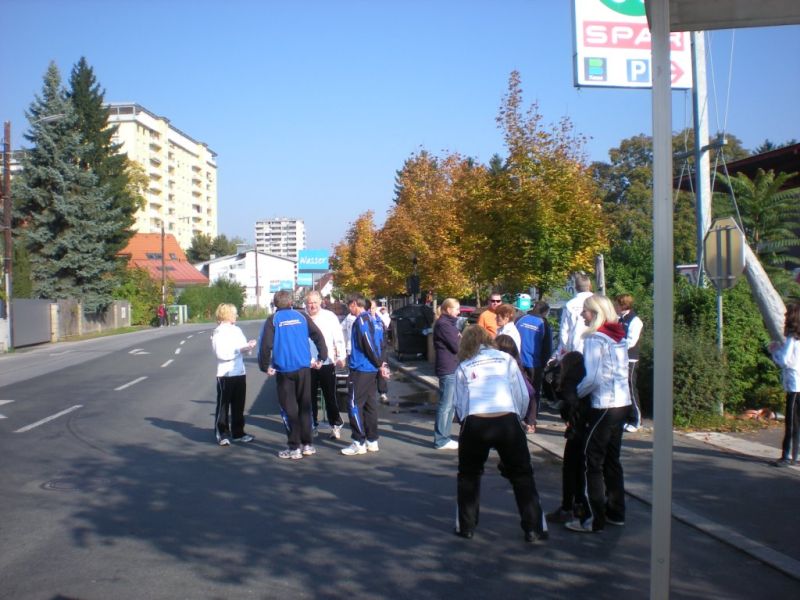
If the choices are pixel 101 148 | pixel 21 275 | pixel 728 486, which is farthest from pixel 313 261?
pixel 728 486

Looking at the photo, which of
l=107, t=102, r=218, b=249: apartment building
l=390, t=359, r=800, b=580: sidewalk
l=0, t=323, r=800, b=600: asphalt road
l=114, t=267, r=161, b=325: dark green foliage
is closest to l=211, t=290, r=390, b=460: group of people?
l=0, t=323, r=800, b=600: asphalt road

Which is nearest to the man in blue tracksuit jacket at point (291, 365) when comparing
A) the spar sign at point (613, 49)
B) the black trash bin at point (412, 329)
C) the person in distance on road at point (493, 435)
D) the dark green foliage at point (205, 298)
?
the person in distance on road at point (493, 435)

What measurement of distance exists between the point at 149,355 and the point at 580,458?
22753mm

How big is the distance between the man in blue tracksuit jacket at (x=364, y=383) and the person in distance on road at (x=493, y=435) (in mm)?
3311

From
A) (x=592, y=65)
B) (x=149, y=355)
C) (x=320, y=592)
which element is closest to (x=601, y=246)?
(x=592, y=65)

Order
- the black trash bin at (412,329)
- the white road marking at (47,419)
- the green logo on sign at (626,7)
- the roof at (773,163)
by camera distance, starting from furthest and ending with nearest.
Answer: the black trash bin at (412,329), the roof at (773,163), the green logo on sign at (626,7), the white road marking at (47,419)

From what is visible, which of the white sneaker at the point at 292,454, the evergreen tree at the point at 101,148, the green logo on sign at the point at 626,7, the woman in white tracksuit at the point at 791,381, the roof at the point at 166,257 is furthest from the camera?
the roof at the point at 166,257

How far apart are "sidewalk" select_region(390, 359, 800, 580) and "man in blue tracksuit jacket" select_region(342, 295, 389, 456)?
2.14 m

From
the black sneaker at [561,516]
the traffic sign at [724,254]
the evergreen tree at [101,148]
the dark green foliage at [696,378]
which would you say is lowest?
the black sneaker at [561,516]

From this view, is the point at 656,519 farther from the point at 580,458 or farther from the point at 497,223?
the point at 497,223

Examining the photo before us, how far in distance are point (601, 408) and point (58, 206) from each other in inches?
1739

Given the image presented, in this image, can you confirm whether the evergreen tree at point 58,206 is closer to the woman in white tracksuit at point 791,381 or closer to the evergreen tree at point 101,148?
the evergreen tree at point 101,148

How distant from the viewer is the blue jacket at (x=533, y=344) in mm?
10367

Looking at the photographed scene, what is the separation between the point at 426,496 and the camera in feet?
23.1
